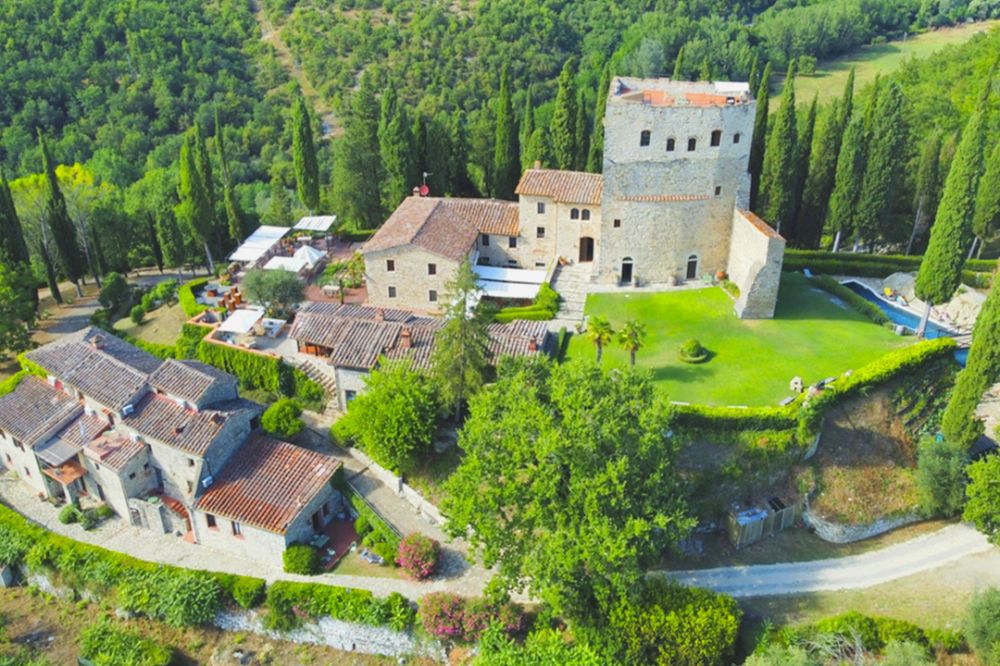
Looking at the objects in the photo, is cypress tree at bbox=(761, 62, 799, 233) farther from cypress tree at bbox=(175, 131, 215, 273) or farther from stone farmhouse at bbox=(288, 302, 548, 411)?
cypress tree at bbox=(175, 131, 215, 273)

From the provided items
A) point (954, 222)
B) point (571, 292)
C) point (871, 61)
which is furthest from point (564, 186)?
point (871, 61)

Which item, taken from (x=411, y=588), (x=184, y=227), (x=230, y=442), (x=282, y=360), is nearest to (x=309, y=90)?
(x=184, y=227)

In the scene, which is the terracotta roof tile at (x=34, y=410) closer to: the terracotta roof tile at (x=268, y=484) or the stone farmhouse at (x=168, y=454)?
the stone farmhouse at (x=168, y=454)

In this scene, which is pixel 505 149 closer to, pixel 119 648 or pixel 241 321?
pixel 241 321

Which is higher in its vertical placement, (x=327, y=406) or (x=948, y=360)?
(x=948, y=360)

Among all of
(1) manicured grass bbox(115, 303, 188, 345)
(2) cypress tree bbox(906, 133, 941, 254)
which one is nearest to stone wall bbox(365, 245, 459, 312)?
(1) manicured grass bbox(115, 303, 188, 345)

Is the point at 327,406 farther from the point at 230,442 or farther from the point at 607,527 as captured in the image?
the point at 607,527
